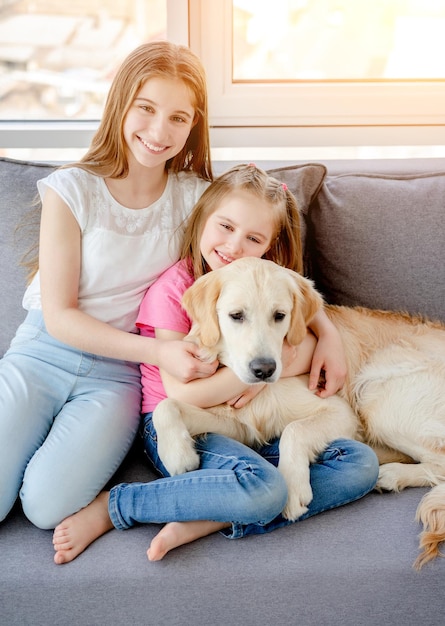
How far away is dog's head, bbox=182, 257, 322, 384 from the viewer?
175 centimetres

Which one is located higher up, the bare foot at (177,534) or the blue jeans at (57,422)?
the blue jeans at (57,422)

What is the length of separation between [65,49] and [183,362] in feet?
6.69

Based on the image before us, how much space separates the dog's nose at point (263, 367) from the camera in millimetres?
1716

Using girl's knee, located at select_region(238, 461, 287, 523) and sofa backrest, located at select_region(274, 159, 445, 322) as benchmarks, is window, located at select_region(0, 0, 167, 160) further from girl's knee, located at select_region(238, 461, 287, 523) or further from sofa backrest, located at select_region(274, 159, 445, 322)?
girl's knee, located at select_region(238, 461, 287, 523)

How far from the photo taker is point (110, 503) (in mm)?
1678

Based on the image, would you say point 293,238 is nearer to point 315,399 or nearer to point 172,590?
point 315,399

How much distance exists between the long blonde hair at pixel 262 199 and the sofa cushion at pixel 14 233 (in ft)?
2.03

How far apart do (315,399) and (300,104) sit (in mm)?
1609

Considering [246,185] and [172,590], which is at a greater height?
[246,185]

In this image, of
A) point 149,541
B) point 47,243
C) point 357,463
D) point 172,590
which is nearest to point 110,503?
point 149,541

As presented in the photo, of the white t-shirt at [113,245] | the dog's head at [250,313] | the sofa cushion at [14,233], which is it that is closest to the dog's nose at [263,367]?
the dog's head at [250,313]

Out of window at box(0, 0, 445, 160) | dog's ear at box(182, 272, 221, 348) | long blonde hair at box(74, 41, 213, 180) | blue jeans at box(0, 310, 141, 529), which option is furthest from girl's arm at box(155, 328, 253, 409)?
window at box(0, 0, 445, 160)

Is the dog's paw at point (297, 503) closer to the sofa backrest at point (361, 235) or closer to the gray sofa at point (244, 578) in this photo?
the gray sofa at point (244, 578)

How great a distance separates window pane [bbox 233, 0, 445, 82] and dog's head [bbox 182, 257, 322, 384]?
1.54 m
